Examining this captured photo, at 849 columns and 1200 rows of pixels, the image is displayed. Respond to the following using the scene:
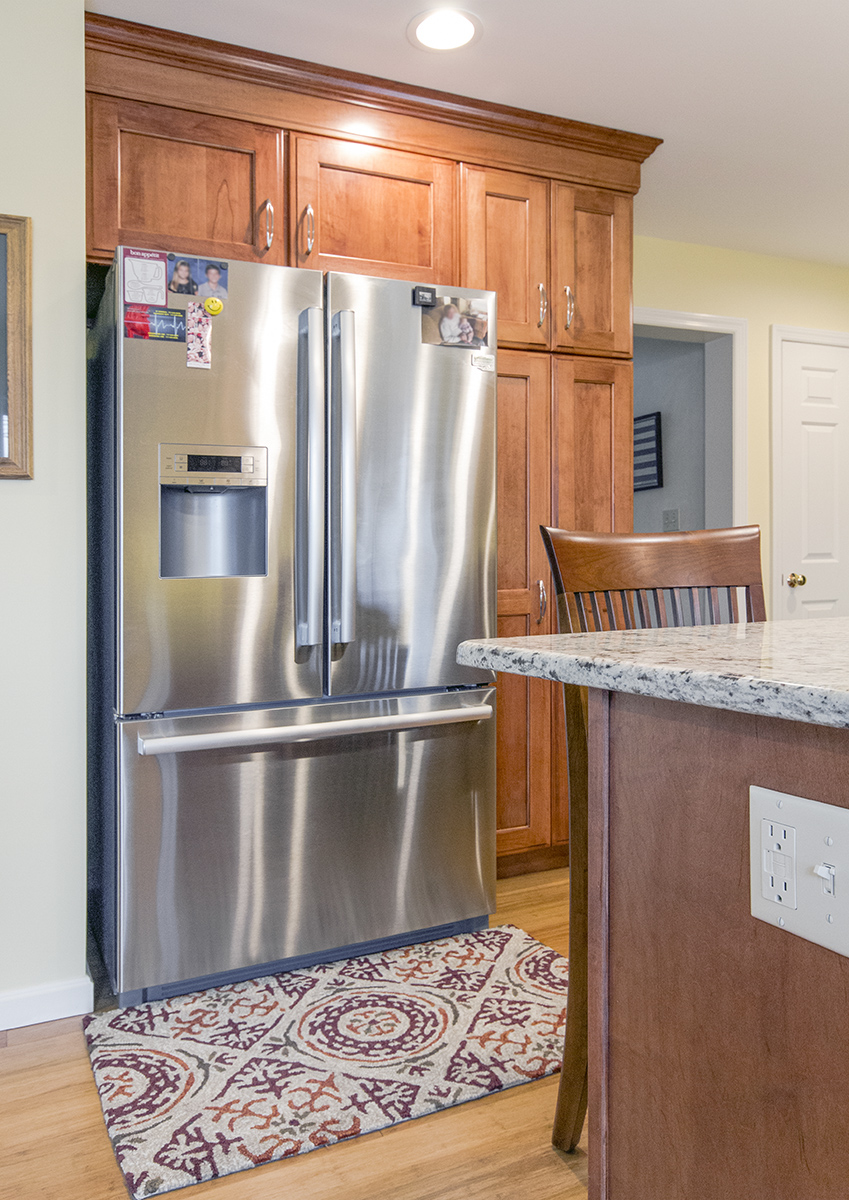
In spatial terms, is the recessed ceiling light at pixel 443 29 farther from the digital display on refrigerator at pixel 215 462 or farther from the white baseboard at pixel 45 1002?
the white baseboard at pixel 45 1002

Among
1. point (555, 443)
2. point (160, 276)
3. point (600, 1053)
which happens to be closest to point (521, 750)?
point (555, 443)

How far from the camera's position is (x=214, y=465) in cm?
205

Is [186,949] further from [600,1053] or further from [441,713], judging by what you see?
[600,1053]

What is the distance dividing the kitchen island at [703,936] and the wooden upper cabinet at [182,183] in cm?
184

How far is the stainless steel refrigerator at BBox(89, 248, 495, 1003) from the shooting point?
6.59ft

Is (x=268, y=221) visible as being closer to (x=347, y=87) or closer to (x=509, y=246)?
(x=347, y=87)

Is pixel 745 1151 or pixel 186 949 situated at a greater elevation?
pixel 745 1151

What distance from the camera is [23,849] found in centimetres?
203

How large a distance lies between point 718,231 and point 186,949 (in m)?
3.43

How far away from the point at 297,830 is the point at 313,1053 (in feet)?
1.64

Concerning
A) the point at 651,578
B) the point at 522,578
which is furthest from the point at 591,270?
the point at 651,578

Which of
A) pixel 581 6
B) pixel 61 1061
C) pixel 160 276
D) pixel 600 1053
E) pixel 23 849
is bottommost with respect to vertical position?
pixel 61 1061

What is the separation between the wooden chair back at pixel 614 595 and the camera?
1.32 m

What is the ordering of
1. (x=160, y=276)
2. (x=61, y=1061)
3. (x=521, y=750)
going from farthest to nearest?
(x=521, y=750)
(x=160, y=276)
(x=61, y=1061)
